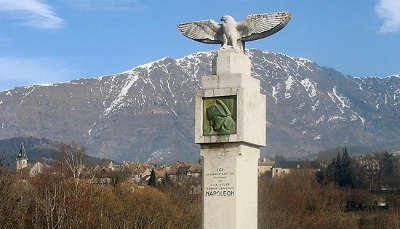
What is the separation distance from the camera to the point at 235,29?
84.1 feet

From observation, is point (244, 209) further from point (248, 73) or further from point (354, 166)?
point (354, 166)

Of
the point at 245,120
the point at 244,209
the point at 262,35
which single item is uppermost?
the point at 262,35

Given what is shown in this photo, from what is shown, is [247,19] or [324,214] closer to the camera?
[247,19]

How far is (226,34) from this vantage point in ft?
84.0

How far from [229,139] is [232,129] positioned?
0.85ft

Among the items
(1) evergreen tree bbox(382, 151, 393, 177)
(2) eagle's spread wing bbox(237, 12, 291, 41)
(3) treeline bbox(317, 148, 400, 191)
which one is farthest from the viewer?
(1) evergreen tree bbox(382, 151, 393, 177)

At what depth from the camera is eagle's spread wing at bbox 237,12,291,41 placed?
82.0 ft

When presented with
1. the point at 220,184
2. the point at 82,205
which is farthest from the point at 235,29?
the point at 82,205

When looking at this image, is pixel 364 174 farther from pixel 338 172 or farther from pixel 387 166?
pixel 387 166

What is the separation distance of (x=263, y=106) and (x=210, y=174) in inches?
90.5

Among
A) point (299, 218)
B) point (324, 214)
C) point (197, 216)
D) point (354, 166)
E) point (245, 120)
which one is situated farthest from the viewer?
point (354, 166)

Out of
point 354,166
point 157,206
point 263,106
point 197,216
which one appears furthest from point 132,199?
point 354,166

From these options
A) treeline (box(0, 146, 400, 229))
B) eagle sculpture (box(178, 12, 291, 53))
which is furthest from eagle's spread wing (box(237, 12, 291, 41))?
treeline (box(0, 146, 400, 229))

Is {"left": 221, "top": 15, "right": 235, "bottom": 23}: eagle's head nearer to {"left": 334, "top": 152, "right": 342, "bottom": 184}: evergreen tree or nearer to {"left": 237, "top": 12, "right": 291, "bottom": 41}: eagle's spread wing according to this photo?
{"left": 237, "top": 12, "right": 291, "bottom": 41}: eagle's spread wing
